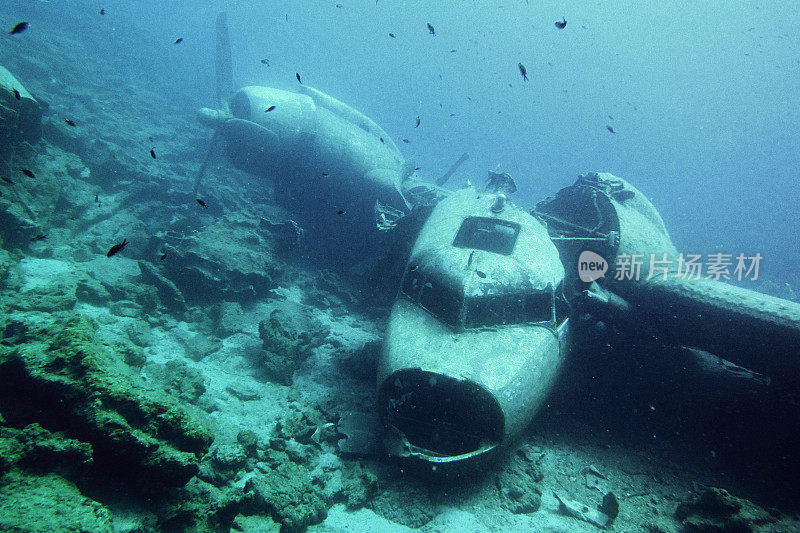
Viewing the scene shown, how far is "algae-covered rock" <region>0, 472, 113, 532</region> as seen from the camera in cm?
193

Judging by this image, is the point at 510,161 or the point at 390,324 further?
the point at 510,161

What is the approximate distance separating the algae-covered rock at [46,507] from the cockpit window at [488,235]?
5.26 m

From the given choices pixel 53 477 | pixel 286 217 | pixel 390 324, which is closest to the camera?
pixel 53 477

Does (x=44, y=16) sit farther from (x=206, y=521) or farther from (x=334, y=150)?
(x=206, y=521)

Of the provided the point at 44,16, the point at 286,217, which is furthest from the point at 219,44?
the point at 44,16

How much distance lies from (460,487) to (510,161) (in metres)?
125

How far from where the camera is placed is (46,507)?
6.77ft

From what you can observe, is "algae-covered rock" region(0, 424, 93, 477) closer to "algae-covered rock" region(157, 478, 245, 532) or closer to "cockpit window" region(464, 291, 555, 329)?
"algae-covered rock" region(157, 478, 245, 532)

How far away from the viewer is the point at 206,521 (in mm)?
2984

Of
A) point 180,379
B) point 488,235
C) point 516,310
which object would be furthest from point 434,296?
point 180,379

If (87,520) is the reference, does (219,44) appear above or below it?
above

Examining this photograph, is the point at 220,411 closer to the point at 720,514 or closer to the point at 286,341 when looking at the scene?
the point at 286,341

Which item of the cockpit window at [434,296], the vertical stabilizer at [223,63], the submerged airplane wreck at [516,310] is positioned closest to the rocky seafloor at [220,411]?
the submerged airplane wreck at [516,310]

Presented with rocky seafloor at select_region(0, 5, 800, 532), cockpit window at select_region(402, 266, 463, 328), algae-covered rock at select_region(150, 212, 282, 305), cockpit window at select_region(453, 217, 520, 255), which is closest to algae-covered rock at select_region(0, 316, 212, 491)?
rocky seafloor at select_region(0, 5, 800, 532)
